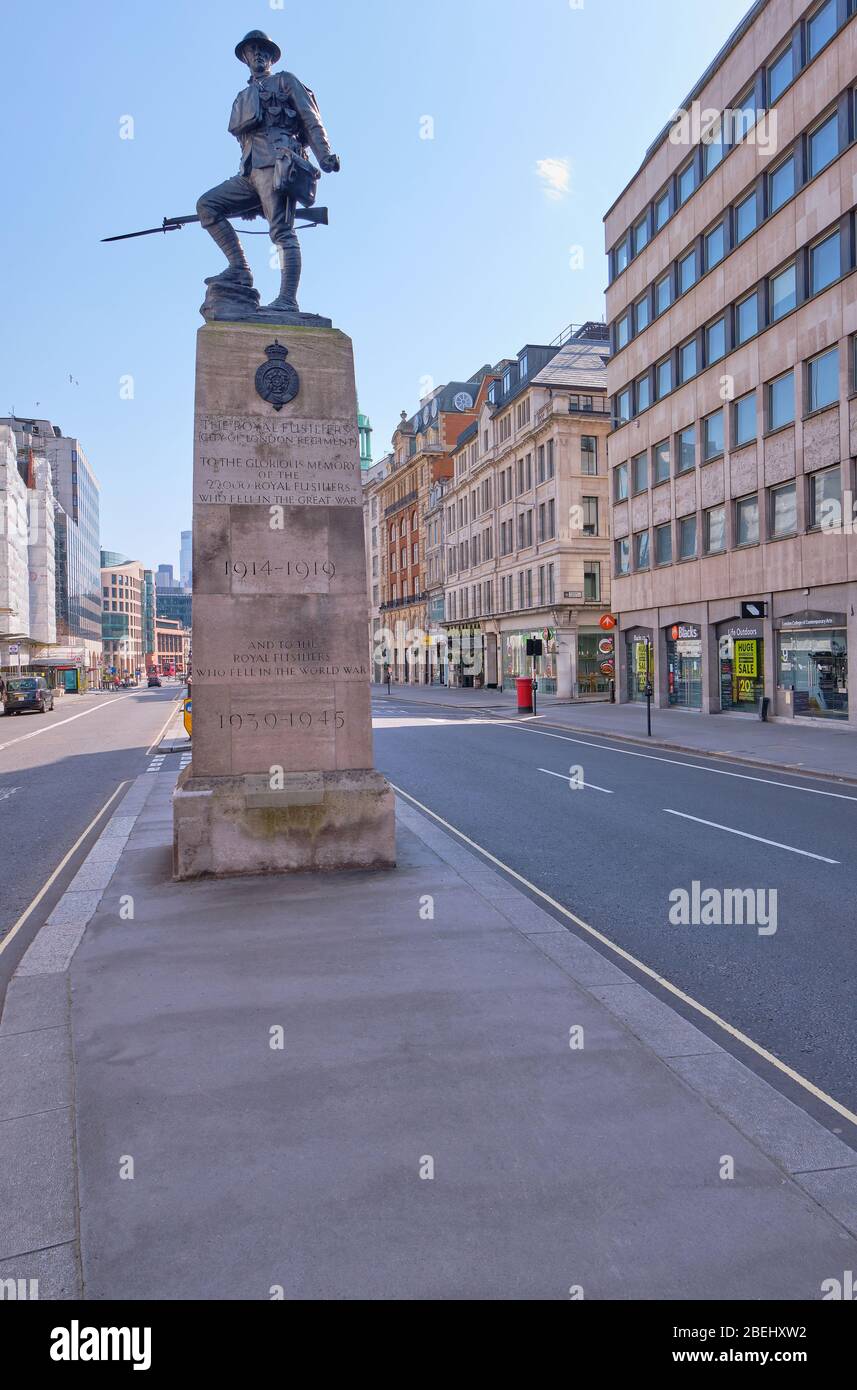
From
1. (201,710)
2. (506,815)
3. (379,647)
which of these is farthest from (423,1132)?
(379,647)

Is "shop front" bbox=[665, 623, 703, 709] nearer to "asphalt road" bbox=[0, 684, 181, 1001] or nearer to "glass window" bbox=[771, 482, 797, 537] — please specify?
"glass window" bbox=[771, 482, 797, 537]

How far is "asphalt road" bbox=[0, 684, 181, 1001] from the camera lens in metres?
8.17

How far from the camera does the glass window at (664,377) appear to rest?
34325 mm

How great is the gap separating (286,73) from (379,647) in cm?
8351

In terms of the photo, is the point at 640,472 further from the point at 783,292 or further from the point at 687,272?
the point at 783,292

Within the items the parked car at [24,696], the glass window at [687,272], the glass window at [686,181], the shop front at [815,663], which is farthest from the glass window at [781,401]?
the parked car at [24,696]

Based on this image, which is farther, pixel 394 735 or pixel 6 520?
pixel 6 520

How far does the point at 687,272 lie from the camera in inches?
1289

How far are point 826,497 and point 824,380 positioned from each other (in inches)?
127

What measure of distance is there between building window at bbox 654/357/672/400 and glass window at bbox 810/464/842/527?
1082 centimetres

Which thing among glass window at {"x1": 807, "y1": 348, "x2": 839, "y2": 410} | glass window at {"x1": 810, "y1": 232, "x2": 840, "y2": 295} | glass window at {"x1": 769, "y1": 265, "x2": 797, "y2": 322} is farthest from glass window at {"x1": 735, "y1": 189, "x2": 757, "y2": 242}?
glass window at {"x1": 807, "y1": 348, "x2": 839, "y2": 410}

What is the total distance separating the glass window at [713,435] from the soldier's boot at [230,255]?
80.7 ft

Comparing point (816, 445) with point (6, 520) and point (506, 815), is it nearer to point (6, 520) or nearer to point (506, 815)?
point (506, 815)
